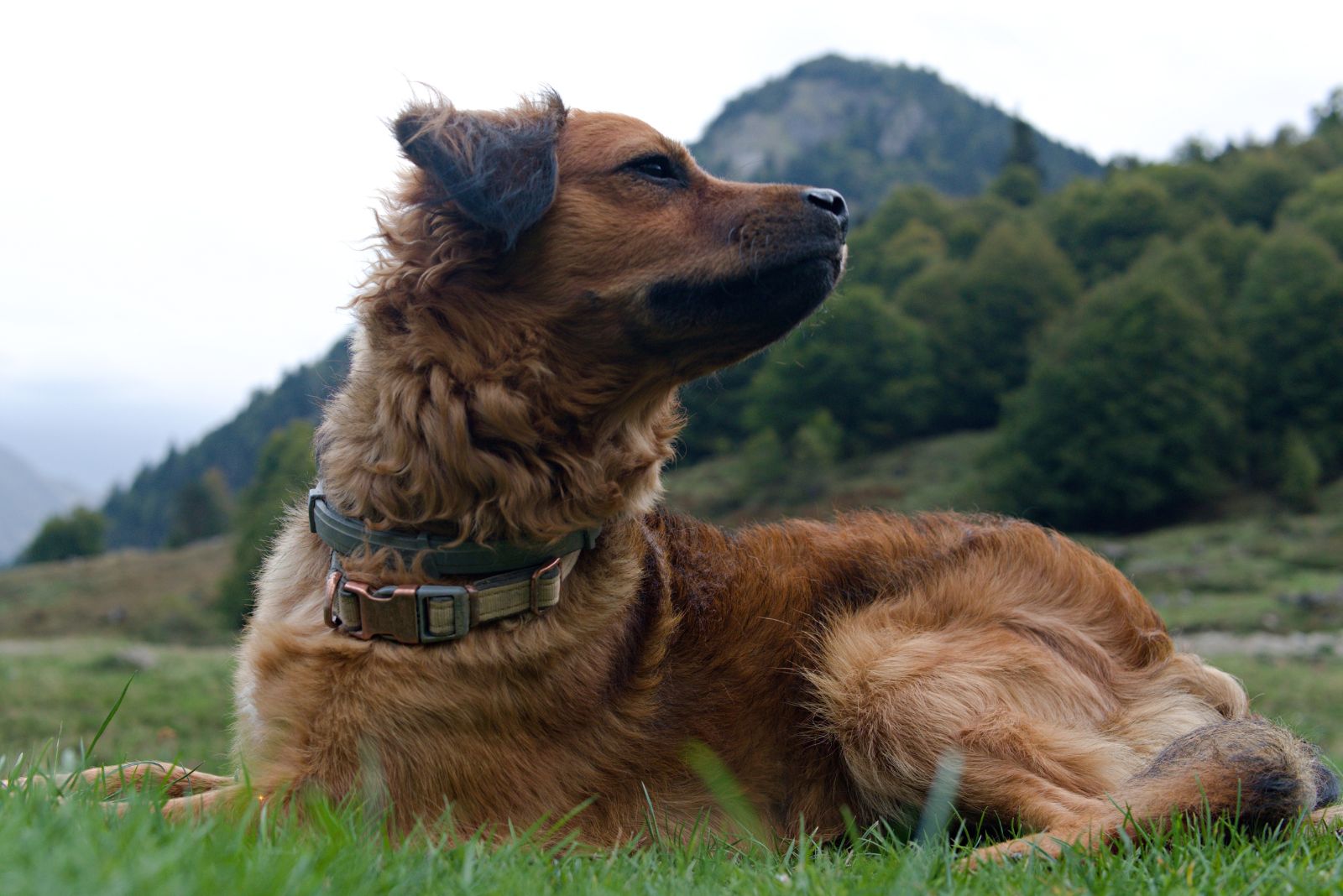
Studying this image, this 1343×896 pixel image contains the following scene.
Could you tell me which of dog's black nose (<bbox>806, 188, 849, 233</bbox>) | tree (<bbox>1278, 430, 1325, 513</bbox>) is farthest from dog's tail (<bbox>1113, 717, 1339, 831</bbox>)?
tree (<bbox>1278, 430, 1325, 513</bbox>)

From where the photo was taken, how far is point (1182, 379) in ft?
160

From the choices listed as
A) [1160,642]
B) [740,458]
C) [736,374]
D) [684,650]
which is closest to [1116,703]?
[1160,642]

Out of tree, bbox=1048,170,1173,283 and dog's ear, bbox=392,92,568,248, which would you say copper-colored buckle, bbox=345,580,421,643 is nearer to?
dog's ear, bbox=392,92,568,248

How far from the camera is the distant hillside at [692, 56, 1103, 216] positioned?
490ft

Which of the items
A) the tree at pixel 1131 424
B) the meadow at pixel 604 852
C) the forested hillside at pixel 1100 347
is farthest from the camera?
the forested hillside at pixel 1100 347

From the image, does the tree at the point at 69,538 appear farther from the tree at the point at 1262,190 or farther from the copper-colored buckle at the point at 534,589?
the copper-colored buckle at the point at 534,589

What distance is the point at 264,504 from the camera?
50.7m

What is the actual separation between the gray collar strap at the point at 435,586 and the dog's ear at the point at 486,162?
103 centimetres

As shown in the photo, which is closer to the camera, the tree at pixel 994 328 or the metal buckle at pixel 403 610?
the metal buckle at pixel 403 610

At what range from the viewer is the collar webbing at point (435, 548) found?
3238 millimetres

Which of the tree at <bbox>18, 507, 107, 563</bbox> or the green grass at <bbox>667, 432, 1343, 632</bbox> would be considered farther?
the tree at <bbox>18, 507, 107, 563</bbox>

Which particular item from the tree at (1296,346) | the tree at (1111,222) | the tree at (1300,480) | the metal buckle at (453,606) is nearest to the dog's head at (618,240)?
the metal buckle at (453,606)

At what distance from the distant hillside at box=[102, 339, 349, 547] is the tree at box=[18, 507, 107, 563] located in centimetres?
1584

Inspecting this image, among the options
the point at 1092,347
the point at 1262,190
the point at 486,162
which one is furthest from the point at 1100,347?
the point at 486,162
